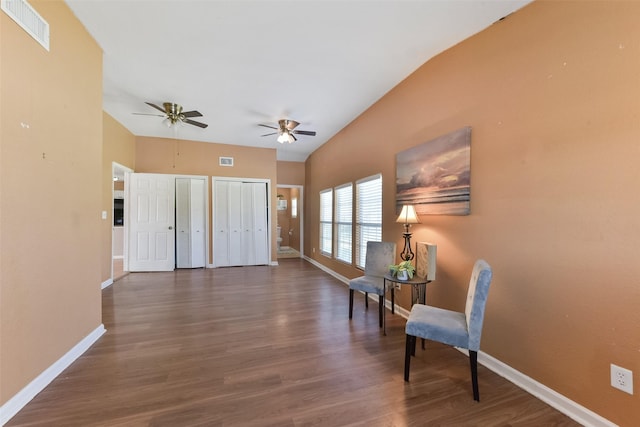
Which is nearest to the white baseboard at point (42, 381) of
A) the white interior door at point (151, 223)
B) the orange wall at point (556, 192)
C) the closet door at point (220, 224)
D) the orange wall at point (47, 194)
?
the orange wall at point (47, 194)

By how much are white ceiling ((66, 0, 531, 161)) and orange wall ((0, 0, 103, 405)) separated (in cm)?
49

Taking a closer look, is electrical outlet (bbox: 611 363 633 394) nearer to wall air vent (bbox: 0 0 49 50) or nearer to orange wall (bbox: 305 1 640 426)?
orange wall (bbox: 305 1 640 426)

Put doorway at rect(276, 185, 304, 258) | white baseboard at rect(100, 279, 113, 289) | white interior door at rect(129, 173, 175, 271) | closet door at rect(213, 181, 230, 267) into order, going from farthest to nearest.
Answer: doorway at rect(276, 185, 304, 258), closet door at rect(213, 181, 230, 267), white interior door at rect(129, 173, 175, 271), white baseboard at rect(100, 279, 113, 289)

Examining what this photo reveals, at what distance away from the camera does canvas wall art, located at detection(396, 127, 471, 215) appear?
2.36 m

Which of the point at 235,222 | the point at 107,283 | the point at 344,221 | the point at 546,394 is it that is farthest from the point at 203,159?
the point at 546,394

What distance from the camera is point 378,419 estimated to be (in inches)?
62.1

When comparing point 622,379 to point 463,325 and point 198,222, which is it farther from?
point 198,222

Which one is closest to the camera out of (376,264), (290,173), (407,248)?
(407,248)

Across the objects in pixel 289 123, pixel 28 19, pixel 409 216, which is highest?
pixel 289 123

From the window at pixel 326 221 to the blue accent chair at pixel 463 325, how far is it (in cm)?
371

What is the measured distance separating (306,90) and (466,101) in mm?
2023

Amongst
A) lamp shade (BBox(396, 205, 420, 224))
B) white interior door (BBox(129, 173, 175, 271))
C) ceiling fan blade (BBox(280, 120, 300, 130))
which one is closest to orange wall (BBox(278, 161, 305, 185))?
white interior door (BBox(129, 173, 175, 271))

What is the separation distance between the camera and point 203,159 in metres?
6.01

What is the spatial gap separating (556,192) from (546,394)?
1406 millimetres
